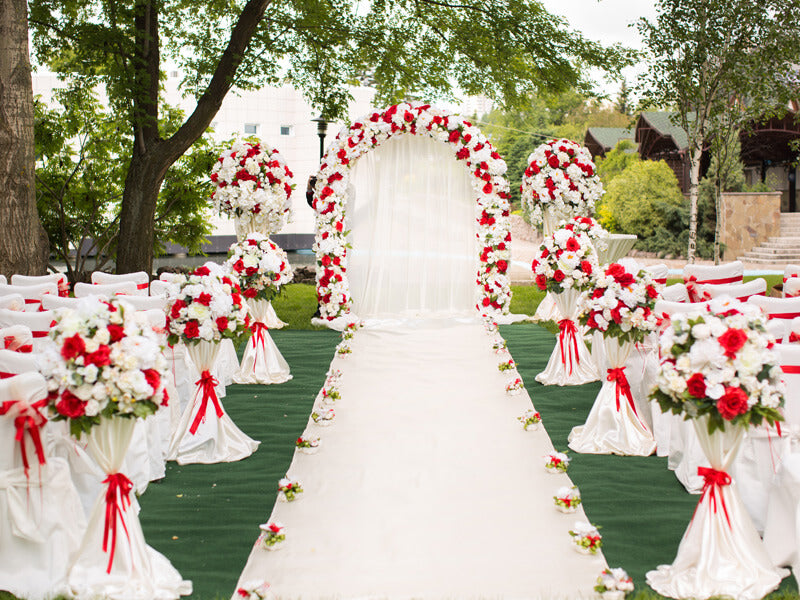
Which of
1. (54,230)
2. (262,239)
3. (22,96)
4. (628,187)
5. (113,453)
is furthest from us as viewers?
(628,187)

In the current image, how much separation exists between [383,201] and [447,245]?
3.93 ft

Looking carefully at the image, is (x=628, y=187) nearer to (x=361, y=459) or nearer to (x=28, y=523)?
(x=361, y=459)

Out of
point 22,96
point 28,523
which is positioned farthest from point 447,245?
point 28,523

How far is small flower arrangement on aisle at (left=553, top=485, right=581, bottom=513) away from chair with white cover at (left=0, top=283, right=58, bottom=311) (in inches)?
212

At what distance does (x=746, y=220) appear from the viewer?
21188 millimetres

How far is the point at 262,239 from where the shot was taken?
8.34 m

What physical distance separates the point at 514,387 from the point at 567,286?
1.14 meters

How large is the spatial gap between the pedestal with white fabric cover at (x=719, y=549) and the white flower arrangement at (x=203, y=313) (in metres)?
3.45

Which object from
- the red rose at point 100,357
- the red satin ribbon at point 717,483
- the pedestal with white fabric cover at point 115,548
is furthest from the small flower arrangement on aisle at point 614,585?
the red rose at point 100,357

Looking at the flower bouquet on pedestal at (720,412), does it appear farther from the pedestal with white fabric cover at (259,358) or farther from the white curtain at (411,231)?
the white curtain at (411,231)

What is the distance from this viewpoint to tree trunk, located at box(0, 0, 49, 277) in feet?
29.9

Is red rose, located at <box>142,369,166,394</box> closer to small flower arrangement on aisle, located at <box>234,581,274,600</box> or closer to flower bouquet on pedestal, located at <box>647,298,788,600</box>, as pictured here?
small flower arrangement on aisle, located at <box>234,581,274,600</box>

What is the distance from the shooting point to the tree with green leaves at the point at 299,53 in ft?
39.9

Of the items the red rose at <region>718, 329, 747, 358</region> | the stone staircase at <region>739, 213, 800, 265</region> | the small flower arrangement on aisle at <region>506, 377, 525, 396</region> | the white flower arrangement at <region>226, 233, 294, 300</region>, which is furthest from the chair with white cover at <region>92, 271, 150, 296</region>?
the stone staircase at <region>739, 213, 800, 265</region>
